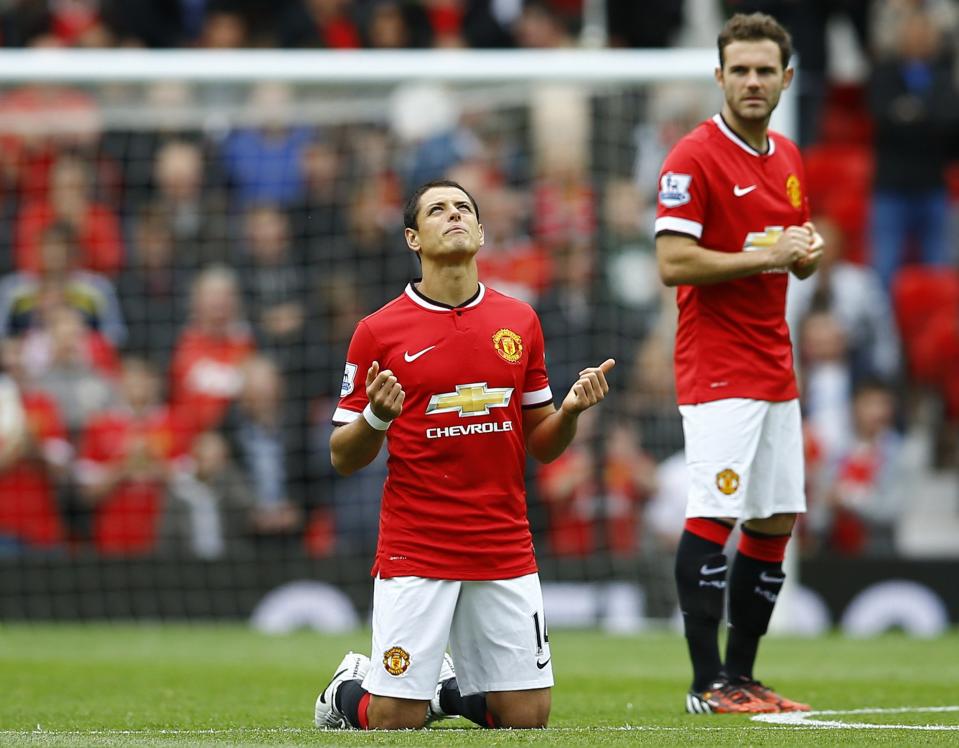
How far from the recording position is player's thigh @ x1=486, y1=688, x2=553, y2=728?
5801 millimetres

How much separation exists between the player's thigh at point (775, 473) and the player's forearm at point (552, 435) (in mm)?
953

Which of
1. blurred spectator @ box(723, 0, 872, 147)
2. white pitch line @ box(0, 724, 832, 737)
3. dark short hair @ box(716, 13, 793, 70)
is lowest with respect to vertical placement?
white pitch line @ box(0, 724, 832, 737)

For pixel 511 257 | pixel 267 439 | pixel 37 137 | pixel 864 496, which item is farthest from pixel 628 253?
pixel 37 137

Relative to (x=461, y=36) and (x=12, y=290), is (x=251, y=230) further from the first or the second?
(x=461, y=36)

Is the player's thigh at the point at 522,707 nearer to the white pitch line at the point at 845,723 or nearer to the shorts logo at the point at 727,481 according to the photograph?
the white pitch line at the point at 845,723

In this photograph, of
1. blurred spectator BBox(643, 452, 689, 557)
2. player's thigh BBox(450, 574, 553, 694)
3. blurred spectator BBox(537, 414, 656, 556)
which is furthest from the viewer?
Answer: blurred spectator BBox(537, 414, 656, 556)

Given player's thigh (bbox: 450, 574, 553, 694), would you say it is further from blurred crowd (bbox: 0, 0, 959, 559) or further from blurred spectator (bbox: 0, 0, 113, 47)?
blurred spectator (bbox: 0, 0, 113, 47)

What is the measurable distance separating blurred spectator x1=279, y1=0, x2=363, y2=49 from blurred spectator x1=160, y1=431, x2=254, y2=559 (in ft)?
12.2

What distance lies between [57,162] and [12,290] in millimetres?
1116

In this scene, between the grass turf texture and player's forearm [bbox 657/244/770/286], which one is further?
player's forearm [bbox 657/244/770/286]

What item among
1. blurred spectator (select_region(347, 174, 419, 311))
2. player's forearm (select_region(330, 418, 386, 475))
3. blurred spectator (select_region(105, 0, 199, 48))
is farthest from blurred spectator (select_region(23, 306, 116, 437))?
player's forearm (select_region(330, 418, 386, 475))

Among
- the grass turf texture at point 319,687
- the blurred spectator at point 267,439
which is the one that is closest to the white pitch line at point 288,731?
the grass turf texture at point 319,687

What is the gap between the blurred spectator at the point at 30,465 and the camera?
1219 cm

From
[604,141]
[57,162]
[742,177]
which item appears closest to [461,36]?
[604,141]
